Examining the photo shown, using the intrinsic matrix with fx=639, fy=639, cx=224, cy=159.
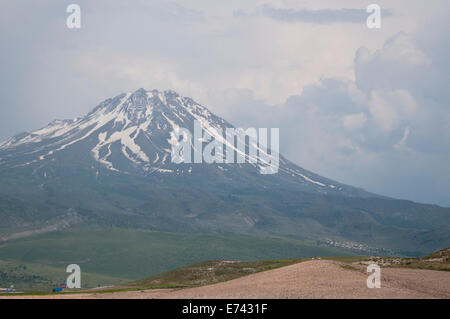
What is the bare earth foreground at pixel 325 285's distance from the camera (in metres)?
42.4

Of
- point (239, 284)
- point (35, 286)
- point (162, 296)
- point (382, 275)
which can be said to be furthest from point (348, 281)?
point (35, 286)

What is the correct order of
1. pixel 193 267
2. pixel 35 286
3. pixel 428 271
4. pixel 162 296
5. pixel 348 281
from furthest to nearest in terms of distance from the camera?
pixel 35 286 < pixel 193 267 < pixel 428 271 < pixel 162 296 < pixel 348 281

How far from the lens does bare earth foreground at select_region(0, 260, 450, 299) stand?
42.4 meters

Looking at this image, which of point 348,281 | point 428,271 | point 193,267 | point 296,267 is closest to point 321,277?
point 348,281

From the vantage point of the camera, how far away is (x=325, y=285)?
44.9 metres
